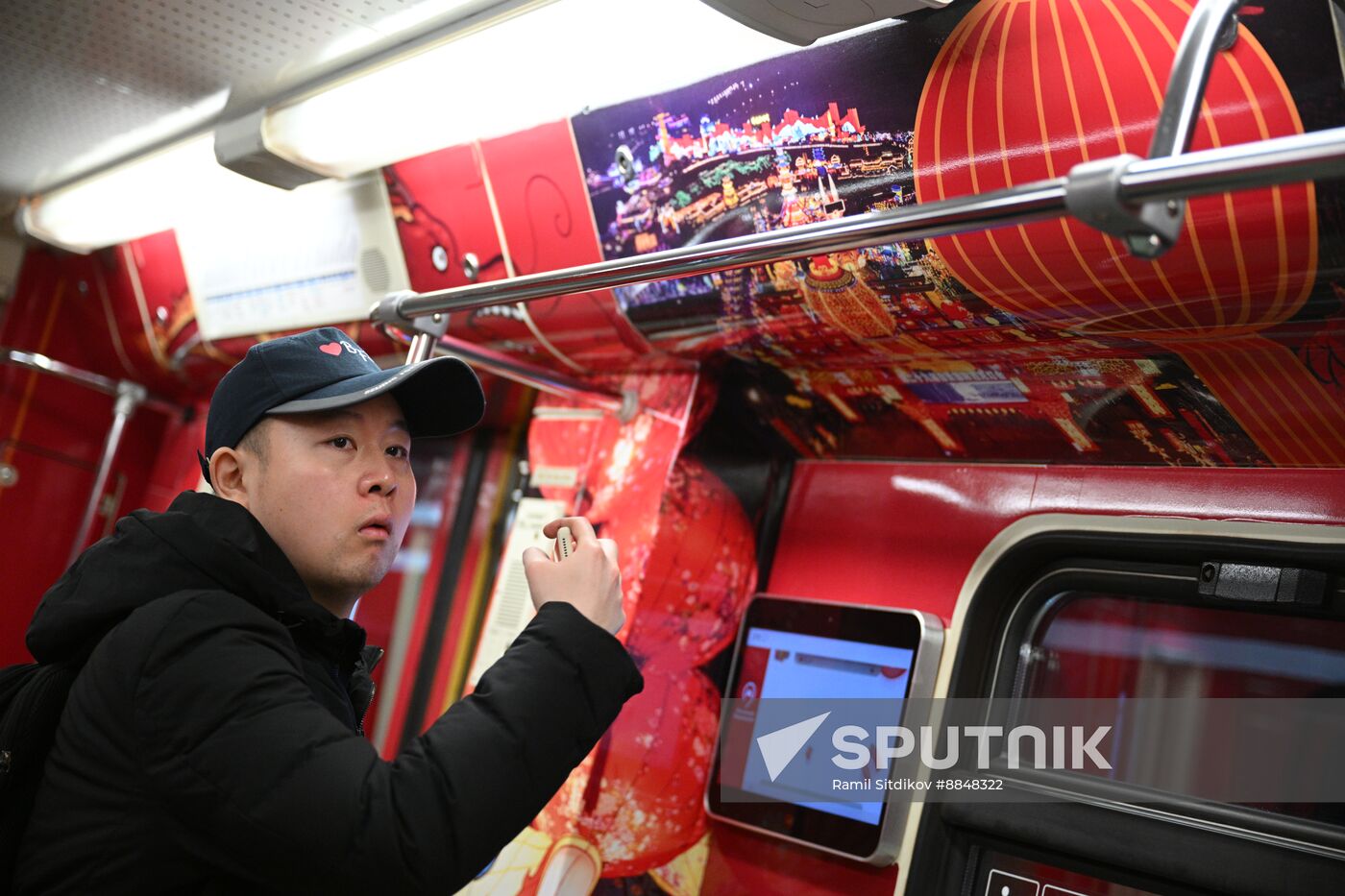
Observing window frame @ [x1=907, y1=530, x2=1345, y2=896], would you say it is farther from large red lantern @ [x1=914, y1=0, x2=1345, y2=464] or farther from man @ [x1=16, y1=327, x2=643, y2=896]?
man @ [x1=16, y1=327, x2=643, y2=896]

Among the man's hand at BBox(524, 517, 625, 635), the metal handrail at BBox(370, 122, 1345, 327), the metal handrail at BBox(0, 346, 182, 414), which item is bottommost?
the man's hand at BBox(524, 517, 625, 635)

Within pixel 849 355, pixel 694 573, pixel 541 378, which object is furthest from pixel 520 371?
pixel 849 355

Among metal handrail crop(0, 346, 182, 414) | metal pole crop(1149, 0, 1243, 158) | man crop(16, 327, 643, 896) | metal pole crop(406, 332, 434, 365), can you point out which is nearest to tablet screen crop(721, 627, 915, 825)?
metal pole crop(406, 332, 434, 365)

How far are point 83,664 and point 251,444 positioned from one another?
294 millimetres

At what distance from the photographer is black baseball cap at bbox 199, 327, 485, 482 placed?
134 cm

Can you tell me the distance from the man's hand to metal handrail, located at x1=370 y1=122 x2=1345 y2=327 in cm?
40

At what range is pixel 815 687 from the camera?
230cm

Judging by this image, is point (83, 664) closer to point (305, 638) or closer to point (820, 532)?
point (305, 638)

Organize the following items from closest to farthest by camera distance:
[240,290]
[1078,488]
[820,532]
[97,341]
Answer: [1078,488], [820,532], [240,290], [97,341]

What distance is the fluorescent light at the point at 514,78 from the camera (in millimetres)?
1884

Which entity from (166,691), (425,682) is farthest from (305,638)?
(425,682)

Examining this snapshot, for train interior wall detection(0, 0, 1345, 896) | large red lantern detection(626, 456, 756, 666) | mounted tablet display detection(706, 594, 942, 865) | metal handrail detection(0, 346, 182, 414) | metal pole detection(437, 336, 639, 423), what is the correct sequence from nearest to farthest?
1. train interior wall detection(0, 0, 1345, 896)
2. mounted tablet display detection(706, 594, 942, 865)
3. metal pole detection(437, 336, 639, 423)
4. large red lantern detection(626, 456, 756, 666)
5. metal handrail detection(0, 346, 182, 414)

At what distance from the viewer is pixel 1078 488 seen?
2084 millimetres

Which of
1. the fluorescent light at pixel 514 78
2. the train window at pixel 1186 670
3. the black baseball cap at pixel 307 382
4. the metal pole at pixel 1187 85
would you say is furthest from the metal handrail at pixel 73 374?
the metal pole at pixel 1187 85
